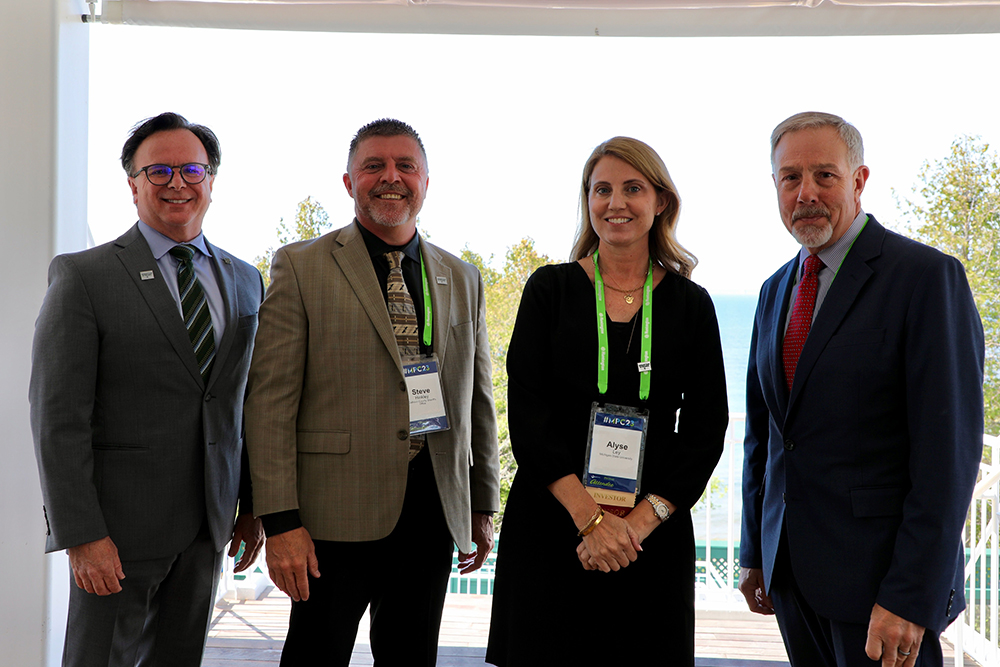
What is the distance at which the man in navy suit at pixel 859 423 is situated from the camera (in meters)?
1.46

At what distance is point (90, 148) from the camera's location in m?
2.83

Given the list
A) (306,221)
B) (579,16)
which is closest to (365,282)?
(579,16)

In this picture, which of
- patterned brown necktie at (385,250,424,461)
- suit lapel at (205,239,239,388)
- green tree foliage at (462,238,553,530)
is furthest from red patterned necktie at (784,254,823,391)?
green tree foliage at (462,238,553,530)

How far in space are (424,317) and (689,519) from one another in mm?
905

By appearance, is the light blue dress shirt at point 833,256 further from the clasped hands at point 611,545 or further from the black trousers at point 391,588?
the black trousers at point 391,588

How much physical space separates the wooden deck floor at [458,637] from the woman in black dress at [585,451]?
1.93m

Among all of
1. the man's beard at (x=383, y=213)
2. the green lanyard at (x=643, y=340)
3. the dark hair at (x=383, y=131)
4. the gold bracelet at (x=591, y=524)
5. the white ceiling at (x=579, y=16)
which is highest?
the white ceiling at (x=579, y=16)

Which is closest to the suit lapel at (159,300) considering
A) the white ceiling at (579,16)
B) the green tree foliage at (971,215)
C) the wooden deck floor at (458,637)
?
the white ceiling at (579,16)

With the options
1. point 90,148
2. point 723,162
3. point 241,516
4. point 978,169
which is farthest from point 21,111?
point 723,162

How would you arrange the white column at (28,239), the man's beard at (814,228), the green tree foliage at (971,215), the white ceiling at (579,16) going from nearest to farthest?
the man's beard at (814,228), the white column at (28,239), the white ceiling at (579,16), the green tree foliage at (971,215)

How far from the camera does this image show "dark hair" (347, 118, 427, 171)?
1976 millimetres

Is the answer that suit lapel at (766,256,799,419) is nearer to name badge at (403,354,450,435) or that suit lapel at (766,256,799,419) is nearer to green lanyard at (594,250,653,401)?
green lanyard at (594,250,653,401)

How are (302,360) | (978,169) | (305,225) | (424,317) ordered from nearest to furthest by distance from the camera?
(302,360), (424,317), (305,225), (978,169)

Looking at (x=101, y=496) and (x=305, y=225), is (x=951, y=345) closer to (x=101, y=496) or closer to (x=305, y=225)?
(x=101, y=496)
